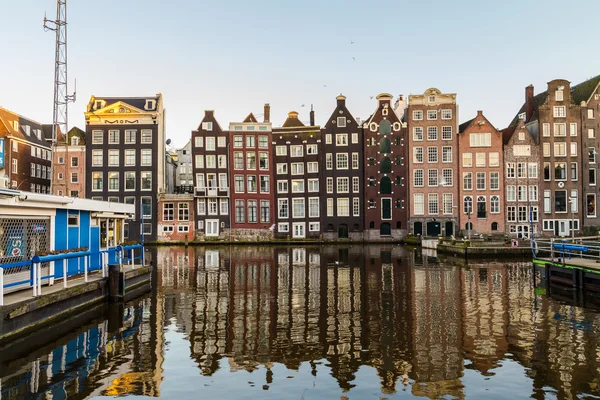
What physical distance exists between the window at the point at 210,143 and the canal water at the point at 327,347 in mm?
53132

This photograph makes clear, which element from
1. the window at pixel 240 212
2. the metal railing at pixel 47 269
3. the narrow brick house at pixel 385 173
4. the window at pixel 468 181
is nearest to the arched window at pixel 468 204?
the window at pixel 468 181

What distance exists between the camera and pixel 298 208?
82.6m

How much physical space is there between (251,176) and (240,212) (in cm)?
621

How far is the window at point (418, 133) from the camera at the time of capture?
80.9 m

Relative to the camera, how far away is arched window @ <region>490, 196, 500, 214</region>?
257 ft

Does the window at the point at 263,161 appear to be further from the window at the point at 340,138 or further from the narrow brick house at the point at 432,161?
the narrow brick house at the point at 432,161

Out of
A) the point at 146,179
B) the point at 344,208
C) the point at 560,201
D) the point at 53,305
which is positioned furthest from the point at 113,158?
the point at 560,201

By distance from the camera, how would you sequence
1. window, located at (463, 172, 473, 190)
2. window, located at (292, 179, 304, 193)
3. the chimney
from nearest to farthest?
window, located at (463, 172, 473, 190) < the chimney < window, located at (292, 179, 304, 193)

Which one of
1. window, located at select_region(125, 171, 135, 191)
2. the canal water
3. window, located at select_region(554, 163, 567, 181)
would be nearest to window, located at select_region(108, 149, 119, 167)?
window, located at select_region(125, 171, 135, 191)

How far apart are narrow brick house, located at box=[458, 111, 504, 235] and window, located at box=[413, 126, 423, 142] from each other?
6.46 meters

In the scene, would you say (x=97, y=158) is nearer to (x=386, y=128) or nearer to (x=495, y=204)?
(x=386, y=128)

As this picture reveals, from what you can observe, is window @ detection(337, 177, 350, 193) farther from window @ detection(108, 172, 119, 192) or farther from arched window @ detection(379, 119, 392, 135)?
window @ detection(108, 172, 119, 192)

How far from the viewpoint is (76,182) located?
82688mm

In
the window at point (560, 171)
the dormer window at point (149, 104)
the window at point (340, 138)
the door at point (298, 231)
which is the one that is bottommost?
the door at point (298, 231)
